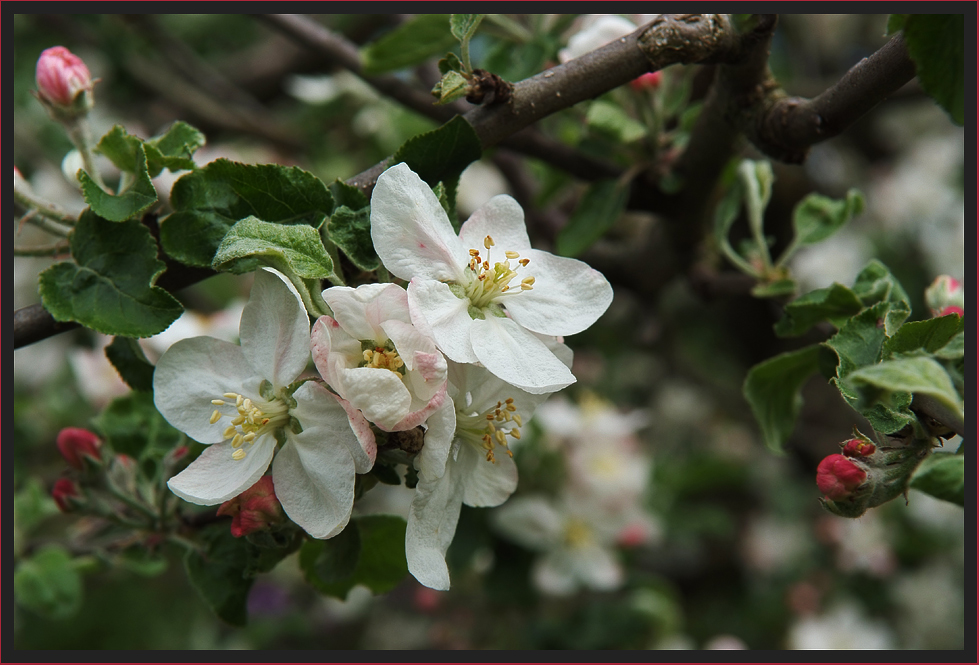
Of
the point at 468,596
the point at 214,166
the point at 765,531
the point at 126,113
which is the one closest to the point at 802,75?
the point at 765,531

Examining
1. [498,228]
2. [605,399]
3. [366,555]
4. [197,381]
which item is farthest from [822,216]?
[605,399]

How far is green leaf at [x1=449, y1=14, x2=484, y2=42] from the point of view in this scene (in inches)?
33.4

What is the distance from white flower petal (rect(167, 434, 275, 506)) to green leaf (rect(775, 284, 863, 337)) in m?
0.67

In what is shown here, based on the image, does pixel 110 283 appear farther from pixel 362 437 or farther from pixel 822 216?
pixel 822 216

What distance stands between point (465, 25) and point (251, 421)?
48 cm

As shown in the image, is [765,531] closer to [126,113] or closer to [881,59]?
[881,59]

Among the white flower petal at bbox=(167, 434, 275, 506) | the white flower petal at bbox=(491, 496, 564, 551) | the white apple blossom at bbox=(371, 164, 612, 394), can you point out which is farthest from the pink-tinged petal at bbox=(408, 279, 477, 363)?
the white flower petal at bbox=(491, 496, 564, 551)

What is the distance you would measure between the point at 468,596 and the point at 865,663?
3.48 ft

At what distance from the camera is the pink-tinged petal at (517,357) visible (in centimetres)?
73

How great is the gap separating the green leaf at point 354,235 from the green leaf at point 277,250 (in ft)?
0.15

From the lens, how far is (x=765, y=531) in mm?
2604

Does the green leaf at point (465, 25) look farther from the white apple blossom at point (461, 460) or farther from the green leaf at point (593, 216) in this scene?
the green leaf at point (593, 216)

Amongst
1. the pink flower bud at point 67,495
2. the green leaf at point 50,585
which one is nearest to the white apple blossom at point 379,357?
the pink flower bud at point 67,495

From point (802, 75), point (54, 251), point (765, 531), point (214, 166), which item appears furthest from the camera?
point (802, 75)
